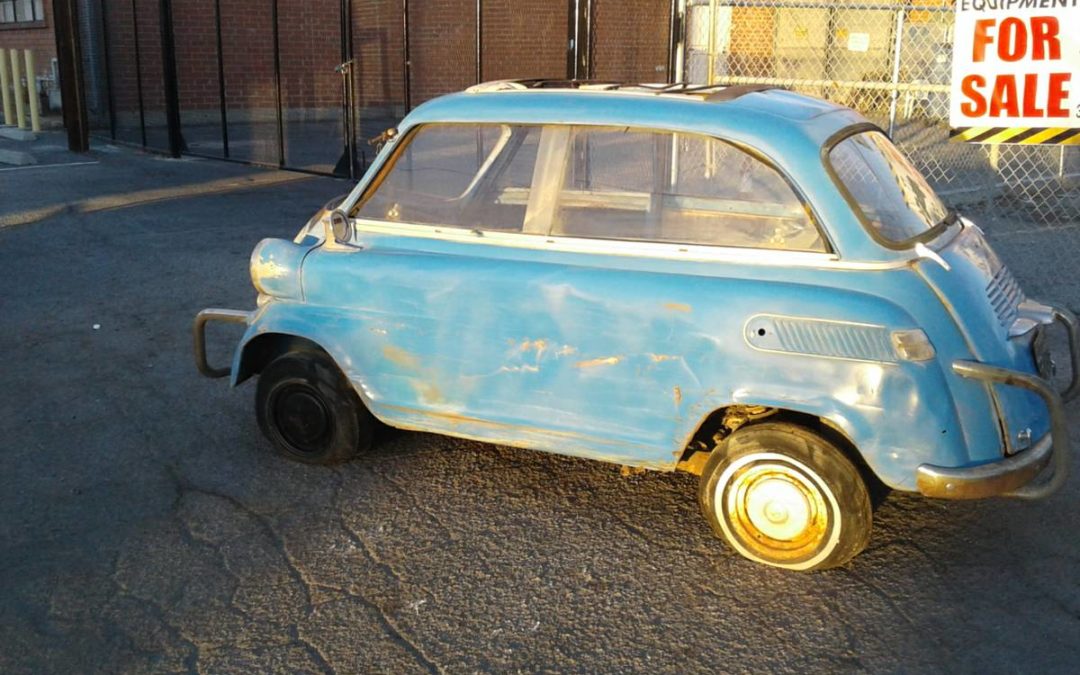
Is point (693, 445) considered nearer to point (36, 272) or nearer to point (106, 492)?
point (106, 492)

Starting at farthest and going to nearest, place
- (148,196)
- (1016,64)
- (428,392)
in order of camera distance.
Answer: (148,196) → (1016,64) → (428,392)

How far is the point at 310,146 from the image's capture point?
59.6 feet

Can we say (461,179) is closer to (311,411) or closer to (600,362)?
(600,362)

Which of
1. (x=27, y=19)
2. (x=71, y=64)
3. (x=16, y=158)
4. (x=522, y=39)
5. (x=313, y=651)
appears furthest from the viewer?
(x=27, y=19)

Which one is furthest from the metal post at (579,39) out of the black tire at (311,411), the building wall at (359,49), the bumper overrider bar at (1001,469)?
the building wall at (359,49)

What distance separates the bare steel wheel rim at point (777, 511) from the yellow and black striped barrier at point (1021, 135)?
3.90 m

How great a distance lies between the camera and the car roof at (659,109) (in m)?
4.09

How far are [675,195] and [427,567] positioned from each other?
1744mm

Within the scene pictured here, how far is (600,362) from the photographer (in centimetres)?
419

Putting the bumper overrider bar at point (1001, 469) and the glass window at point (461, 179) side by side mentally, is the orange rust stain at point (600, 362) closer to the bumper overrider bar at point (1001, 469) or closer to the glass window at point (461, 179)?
the glass window at point (461, 179)

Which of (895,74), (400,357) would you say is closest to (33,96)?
(895,74)

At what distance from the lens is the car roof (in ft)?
13.4

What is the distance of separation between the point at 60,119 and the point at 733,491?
65.3ft

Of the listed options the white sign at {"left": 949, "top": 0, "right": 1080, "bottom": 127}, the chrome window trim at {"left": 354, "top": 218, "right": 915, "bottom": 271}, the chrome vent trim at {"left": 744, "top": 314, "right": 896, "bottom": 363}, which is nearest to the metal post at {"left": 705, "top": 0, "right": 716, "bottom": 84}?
the white sign at {"left": 949, "top": 0, "right": 1080, "bottom": 127}
